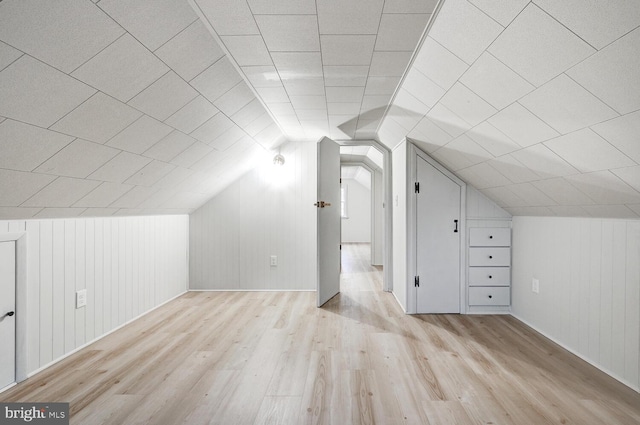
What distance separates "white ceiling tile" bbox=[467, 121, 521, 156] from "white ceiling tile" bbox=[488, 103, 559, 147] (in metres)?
0.05

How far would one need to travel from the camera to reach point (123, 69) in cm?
155

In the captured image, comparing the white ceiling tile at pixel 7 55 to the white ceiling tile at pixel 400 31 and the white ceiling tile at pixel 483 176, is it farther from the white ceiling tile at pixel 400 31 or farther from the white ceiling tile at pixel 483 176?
the white ceiling tile at pixel 483 176

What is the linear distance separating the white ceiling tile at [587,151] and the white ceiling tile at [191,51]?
1.88 metres

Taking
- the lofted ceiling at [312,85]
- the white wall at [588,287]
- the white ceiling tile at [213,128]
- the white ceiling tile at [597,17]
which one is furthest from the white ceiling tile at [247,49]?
the white wall at [588,287]

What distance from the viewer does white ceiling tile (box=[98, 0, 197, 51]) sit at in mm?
1304

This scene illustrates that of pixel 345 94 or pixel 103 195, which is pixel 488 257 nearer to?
pixel 345 94

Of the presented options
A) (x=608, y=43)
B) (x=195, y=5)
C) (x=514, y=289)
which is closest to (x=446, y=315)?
(x=514, y=289)

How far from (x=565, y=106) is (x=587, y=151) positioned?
32cm

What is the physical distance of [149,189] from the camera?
9.27 feet

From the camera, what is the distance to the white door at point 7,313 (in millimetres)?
1879

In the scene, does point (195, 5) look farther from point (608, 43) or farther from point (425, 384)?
point (425, 384)

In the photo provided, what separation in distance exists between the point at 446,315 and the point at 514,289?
2.27 ft

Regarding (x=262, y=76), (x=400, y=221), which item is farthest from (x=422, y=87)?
(x=400, y=221)

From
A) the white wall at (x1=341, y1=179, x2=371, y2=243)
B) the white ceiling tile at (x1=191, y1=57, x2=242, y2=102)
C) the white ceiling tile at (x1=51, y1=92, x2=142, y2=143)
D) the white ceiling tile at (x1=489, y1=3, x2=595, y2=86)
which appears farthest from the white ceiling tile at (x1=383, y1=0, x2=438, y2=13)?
the white wall at (x1=341, y1=179, x2=371, y2=243)
